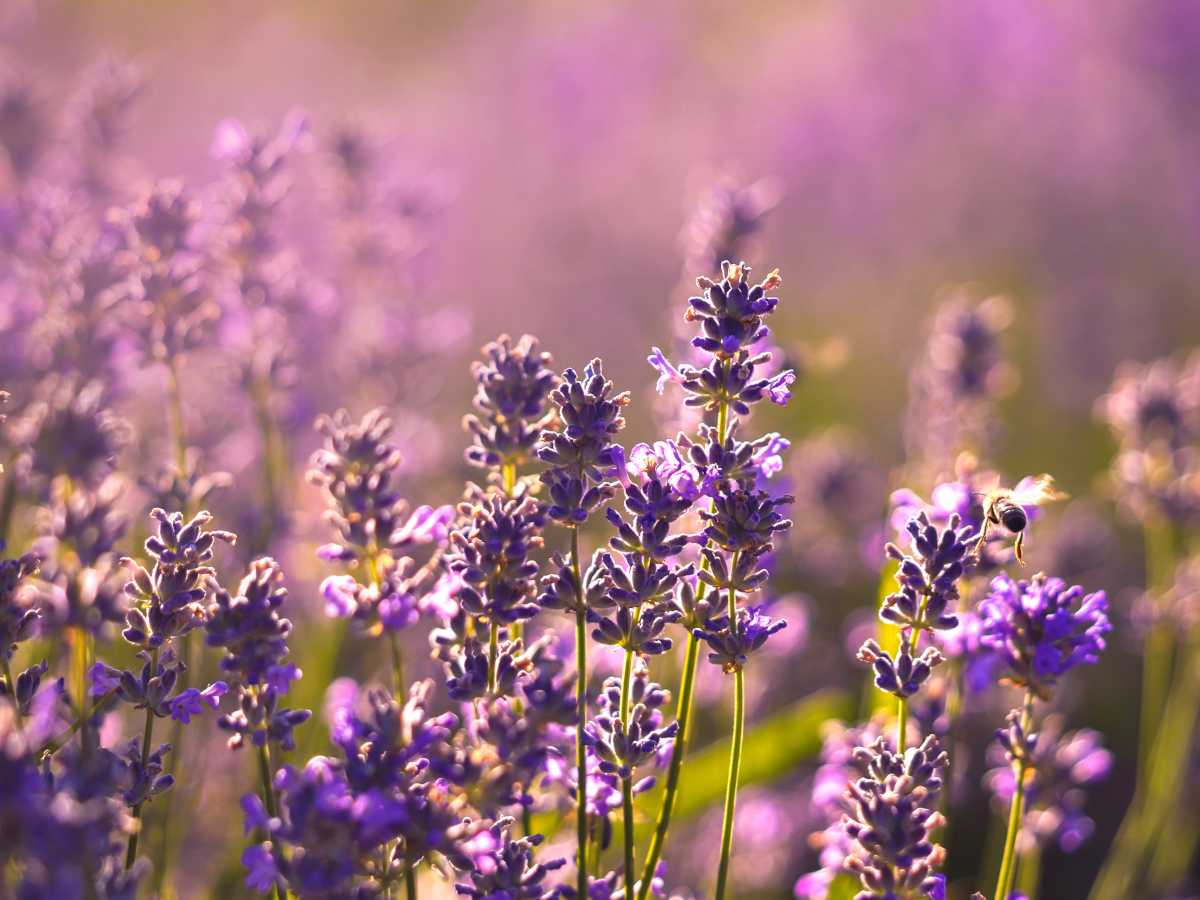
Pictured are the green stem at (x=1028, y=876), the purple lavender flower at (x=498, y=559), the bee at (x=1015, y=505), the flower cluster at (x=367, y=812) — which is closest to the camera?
the flower cluster at (x=367, y=812)

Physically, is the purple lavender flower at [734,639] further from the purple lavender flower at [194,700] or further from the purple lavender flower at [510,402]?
the purple lavender flower at [194,700]

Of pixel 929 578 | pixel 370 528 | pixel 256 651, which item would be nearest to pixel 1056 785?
pixel 929 578

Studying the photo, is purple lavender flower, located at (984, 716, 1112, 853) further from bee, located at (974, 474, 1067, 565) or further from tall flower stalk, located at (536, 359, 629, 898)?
tall flower stalk, located at (536, 359, 629, 898)

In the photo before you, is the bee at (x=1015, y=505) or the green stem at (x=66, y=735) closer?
the green stem at (x=66, y=735)

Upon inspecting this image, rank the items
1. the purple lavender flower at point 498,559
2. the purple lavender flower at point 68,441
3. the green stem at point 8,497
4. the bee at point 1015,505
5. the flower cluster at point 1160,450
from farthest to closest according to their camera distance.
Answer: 1. the flower cluster at point 1160,450
2. the green stem at point 8,497
3. the purple lavender flower at point 68,441
4. the bee at point 1015,505
5. the purple lavender flower at point 498,559

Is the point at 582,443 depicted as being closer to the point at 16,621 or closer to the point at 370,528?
the point at 370,528

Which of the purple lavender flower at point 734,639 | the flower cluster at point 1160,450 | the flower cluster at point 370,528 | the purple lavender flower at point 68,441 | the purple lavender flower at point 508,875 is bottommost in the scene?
the purple lavender flower at point 508,875

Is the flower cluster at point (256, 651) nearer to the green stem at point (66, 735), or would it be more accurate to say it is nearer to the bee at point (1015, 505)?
the green stem at point (66, 735)

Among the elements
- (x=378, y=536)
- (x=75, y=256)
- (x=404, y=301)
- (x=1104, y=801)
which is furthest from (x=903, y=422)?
(x=378, y=536)

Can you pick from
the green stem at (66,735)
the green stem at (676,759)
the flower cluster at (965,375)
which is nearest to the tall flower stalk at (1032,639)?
the green stem at (676,759)

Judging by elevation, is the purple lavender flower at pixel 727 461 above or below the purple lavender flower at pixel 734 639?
above
